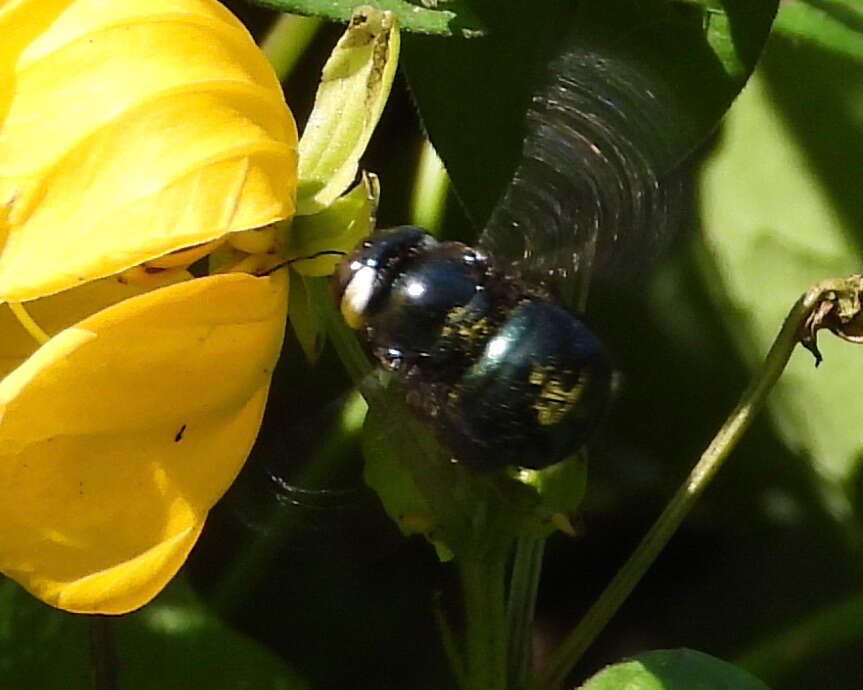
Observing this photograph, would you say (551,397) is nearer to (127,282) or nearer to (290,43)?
(127,282)

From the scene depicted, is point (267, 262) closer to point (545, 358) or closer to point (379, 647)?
point (545, 358)

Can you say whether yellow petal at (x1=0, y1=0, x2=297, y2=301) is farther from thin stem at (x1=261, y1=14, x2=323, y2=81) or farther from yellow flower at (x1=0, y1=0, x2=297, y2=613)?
thin stem at (x1=261, y1=14, x2=323, y2=81)

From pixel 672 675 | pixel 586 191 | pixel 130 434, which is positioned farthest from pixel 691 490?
pixel 130 434

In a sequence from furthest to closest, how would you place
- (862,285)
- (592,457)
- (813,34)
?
1. (592,457)
2. (813,34)
3. (862,285)

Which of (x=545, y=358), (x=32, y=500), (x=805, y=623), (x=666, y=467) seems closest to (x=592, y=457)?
(x=666, y=467)

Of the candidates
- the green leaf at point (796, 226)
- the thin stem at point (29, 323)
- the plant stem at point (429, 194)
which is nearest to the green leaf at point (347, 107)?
the thin stem at point (29, 323)

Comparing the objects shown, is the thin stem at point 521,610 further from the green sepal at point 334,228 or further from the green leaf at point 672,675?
the green sepal at point 334,228

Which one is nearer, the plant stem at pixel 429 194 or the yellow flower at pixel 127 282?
→ the yellow flower at pixel 127 282
